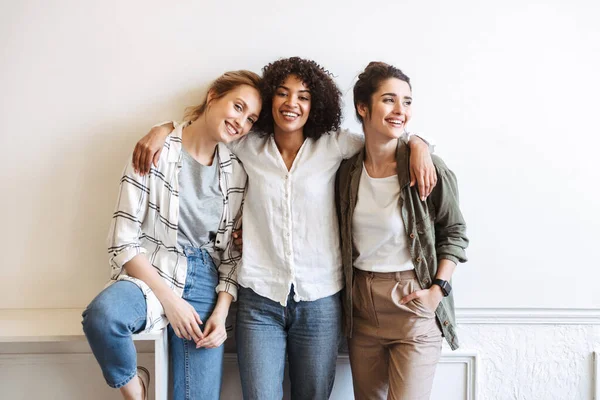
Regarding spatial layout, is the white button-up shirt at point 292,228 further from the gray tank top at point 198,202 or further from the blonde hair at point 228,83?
the blonde hair at point 228,83

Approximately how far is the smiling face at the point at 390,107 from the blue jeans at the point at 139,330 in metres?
0.77

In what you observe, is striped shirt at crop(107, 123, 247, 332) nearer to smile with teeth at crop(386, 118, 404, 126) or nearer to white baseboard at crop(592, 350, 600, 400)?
smile with teeth at crop(386, 118, 404, 126)

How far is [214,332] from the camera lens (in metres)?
1.48

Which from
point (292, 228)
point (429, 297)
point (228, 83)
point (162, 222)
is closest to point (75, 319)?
point (162, 222)

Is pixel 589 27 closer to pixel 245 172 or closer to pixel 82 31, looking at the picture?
pixel 245 172

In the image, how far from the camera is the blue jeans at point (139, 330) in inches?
50.4

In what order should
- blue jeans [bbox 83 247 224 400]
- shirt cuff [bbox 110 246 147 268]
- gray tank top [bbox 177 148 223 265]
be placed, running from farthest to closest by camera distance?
gray tank top [bbox 177 148 223 265], shirt cuff [bbox 110 246 147 268], blue jeans [bbox 83 247 224 400]

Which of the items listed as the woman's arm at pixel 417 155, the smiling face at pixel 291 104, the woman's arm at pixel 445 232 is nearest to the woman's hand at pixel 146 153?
the smiling face at pixel 291 104

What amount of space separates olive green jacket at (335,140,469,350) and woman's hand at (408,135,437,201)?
2cm

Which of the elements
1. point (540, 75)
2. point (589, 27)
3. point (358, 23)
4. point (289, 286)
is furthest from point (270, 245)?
point (589, 27)

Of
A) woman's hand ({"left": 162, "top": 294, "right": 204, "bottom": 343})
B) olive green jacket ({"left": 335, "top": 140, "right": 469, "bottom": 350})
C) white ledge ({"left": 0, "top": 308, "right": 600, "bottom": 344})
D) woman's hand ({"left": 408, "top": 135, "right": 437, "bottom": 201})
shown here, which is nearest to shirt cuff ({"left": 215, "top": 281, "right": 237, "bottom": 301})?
woman's hand ({"left": 162, "top": 294, "right": 204, "bottom": 343})

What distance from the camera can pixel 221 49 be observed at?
170 cm

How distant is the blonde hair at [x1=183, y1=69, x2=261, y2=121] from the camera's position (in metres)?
1.53

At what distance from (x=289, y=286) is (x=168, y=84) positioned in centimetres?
91
